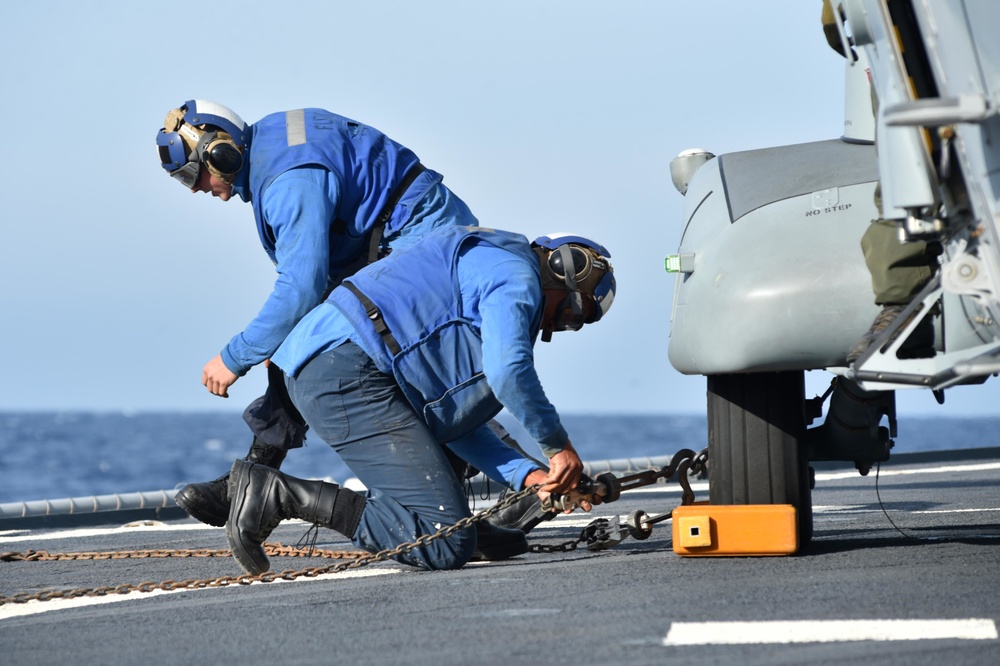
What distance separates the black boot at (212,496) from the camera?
245 inches

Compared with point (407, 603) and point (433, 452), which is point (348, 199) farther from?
point (407, 603)

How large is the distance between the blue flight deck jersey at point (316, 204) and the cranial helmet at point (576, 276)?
2.92 ft

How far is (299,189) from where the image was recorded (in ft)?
19.7

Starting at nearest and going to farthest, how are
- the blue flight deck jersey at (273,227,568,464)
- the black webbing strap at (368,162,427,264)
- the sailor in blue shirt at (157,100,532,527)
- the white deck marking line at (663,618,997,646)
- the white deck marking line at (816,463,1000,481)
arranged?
the white deck marking line at (663,618,997,646), the blue flight deck jersey at (273,227,568,464), the sailor in blue shirt at (157,100,532,527), the black webbing strap at (368,162,427,264), the white deck marking line at (816,463,1000,481)

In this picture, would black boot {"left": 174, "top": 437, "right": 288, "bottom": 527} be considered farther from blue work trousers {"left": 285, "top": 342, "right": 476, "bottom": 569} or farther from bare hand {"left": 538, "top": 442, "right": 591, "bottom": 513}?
bare hand {"left": 538, "top": 442, "right": 591, "bottom": 513}

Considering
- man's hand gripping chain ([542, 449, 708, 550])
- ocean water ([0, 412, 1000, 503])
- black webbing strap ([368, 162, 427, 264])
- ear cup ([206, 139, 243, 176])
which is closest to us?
man's hand gripping chain ([542, 449, 708, 550])

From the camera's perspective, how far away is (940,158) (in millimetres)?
4105

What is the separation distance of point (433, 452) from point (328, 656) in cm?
185

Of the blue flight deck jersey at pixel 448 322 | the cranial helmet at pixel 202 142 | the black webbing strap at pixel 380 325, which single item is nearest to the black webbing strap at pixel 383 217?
the cranial helmet at pixel 202 142

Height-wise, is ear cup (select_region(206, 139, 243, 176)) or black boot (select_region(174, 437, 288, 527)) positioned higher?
ear cup (select_region(206, 139, 243, 176))

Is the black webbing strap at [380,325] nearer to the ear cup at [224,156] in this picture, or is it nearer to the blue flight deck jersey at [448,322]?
the blue flight deck jersey at [448,322]

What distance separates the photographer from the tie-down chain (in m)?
5.05

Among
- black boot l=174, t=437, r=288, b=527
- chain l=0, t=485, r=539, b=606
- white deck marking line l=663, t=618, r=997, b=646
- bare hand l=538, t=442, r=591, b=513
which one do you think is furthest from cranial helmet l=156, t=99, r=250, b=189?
white deck marking line l=663, t=618, r=997, b=646

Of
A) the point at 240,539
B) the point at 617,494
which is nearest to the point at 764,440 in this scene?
the point at 617,494
